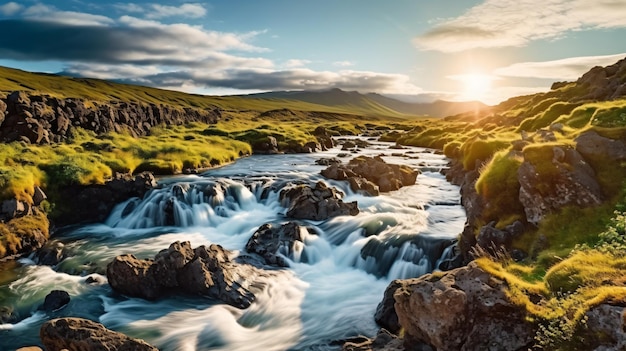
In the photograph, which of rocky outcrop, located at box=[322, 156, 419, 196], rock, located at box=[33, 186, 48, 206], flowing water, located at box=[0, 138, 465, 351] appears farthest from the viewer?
rocky outcrop, located at box=[322, 156, 419, 196]

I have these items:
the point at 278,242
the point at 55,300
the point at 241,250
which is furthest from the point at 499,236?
the point at 55,300

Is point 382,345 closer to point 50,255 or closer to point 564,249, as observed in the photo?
point 564,249

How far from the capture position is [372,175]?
46781mm

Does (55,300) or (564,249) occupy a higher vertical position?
(564,249)

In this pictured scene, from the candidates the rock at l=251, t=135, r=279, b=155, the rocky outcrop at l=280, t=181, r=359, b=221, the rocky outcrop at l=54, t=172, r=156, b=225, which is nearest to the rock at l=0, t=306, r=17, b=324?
the rocky outcrop at l=54, t=172, r=156, b=225

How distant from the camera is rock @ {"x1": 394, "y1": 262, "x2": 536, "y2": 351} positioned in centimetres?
1028

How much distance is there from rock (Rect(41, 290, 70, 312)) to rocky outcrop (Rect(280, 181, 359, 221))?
16.7 metres

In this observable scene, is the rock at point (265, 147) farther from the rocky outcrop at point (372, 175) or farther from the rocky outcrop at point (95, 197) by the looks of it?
the rocky outcrop at point (95, 197)

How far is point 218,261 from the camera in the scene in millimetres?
22047

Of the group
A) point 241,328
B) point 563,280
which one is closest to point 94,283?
point 241,328

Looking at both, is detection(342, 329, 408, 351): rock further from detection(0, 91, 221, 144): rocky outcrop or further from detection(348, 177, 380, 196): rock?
detection(0, 91, 221, 144): rocky outcrop

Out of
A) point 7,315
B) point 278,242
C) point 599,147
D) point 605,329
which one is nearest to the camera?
point 605,329

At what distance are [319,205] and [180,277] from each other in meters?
13.9

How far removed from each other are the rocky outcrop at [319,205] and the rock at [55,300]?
656 inches
